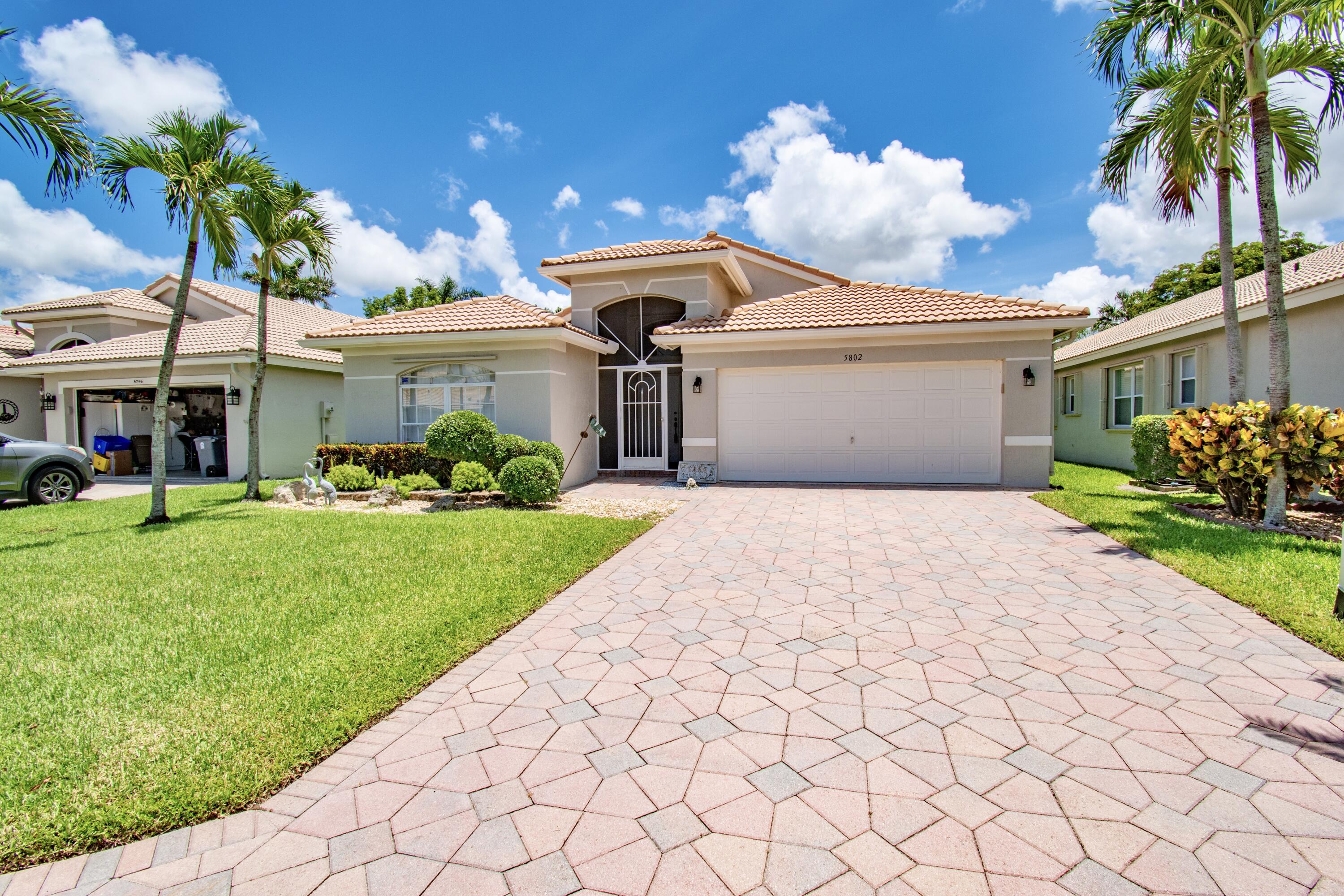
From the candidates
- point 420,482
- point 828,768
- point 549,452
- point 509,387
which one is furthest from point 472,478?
point 828,768

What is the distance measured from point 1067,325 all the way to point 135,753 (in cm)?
1408

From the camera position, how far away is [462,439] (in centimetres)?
1151

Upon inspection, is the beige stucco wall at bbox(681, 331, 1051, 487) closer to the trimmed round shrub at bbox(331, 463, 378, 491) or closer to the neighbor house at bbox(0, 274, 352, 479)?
the trimmed round shrub at bbox(331, 463, 378, 491)

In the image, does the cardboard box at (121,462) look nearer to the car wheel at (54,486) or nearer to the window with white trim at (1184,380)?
the car wheel at (54,486)

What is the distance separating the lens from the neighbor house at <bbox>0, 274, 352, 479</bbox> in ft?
52.1

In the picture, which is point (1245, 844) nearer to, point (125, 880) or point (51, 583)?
point (125, 880)

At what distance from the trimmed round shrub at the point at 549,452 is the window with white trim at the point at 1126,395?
14578 mm

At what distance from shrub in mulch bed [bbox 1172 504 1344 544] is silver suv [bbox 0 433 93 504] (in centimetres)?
2022

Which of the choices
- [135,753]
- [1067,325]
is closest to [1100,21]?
[1067,325]

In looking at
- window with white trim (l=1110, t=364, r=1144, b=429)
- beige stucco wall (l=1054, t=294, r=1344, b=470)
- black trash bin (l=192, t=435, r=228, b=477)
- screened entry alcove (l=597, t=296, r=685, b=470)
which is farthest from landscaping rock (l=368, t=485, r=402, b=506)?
window with white trim (l=1110, t=364, r=1144, b=429)

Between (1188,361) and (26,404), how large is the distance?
33511 millimetres

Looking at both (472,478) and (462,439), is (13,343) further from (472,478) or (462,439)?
(472,478)

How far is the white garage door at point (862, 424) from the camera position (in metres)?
12.6

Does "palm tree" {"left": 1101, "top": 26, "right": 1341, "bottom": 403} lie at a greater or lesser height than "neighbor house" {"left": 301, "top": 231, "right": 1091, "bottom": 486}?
greater
